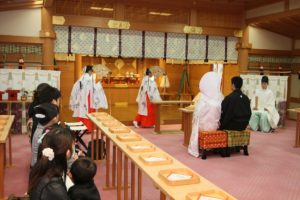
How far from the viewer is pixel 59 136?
226 cm

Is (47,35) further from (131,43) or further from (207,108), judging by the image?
(207,108)

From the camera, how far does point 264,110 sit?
981cm

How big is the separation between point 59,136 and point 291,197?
381 cm

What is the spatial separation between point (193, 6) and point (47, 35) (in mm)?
4625

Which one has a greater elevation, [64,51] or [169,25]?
[169,25]

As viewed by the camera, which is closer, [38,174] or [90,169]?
[38,174]

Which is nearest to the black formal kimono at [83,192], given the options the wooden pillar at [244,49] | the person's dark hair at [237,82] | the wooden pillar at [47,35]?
the person's dark hair at [237,82]

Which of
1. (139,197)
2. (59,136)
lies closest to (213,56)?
(139,197)

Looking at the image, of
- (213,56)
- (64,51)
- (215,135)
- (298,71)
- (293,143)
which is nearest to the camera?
(215,135)

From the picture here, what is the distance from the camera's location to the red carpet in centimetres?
482

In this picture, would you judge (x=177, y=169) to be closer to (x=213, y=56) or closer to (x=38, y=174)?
(x=38, y=174)

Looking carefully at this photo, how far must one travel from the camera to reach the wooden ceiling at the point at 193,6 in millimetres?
8707

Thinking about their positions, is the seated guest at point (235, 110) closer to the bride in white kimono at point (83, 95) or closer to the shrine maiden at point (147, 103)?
the shrine maiden at point (147, 103)

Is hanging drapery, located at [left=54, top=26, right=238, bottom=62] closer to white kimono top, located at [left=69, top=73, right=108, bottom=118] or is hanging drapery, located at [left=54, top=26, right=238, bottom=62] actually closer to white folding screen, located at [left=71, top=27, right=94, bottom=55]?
white folding screen, located at [left=71, top=27, right=94, bottom=55]
